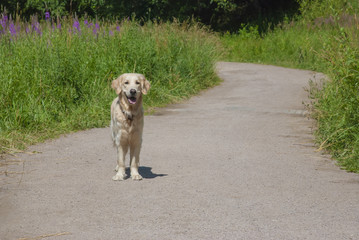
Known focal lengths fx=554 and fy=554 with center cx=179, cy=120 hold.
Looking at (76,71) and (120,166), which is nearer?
(120,166)

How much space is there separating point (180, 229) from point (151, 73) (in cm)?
910

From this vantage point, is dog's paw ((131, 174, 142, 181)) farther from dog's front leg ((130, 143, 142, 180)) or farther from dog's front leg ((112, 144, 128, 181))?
dog's front leg ((112, 144, 128, 181))

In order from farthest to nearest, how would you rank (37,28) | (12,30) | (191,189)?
(37,28), (12,30), (191,189)

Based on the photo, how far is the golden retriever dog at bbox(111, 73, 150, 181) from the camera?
20.6 feet

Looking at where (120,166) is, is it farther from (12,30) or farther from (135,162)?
(12,30)

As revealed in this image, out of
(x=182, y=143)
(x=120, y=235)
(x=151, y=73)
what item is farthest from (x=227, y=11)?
(x=120, y=235)

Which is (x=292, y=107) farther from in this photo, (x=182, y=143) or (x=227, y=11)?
(x=227, y=11)

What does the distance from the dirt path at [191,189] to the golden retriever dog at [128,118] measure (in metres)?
0.25

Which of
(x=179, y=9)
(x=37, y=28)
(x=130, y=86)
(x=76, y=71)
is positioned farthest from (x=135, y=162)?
(x=179, y=9)

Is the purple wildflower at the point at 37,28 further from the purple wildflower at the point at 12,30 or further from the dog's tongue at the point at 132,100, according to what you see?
the dog's tongue at the point at 132,100

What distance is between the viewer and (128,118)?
20.6 feet

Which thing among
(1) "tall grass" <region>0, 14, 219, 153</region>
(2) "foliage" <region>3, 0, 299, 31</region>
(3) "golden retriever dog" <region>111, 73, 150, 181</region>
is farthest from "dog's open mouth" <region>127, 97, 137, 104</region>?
(2) "foliage" <region>3, 0, 299, 31</region>

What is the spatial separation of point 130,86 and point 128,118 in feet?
1.19

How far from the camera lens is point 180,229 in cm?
467
